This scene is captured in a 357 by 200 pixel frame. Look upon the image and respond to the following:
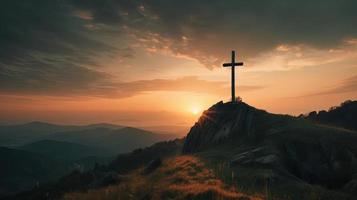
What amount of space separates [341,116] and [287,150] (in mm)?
23083

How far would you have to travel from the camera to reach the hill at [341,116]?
45097 millimetres

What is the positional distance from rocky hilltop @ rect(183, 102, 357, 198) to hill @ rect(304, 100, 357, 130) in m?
11.1

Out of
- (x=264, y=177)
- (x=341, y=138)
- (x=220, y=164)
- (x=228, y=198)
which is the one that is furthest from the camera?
(x=341, y=138)

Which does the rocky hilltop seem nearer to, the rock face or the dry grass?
the rock face

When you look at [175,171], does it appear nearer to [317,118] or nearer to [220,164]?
[220,164]

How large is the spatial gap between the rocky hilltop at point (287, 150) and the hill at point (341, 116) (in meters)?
11.1

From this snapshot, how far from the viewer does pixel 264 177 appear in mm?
20719

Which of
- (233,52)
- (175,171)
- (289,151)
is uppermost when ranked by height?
(233,52)

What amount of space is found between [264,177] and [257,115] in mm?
20780

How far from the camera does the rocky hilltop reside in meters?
24.6

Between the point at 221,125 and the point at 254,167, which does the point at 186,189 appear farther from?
the point at 221,125

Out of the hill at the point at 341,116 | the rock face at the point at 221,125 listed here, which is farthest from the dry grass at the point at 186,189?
the hill at the point at 341,116

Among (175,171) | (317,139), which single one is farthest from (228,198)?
(317,139)

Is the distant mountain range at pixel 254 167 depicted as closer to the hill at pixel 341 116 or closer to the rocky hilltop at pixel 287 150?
the rocky hilltop at pixel 287 150
